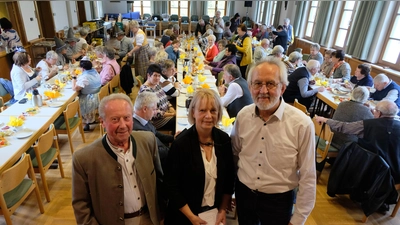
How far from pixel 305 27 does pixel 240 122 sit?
9138 mm

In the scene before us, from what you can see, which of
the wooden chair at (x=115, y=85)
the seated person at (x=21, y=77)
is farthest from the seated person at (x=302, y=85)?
the seated person at (x=21, y=77)

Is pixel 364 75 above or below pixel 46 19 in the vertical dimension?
below

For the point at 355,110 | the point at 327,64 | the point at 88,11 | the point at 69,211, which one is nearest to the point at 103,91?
the point at 69,211

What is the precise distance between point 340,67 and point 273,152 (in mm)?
4294

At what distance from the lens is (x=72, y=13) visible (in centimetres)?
1043

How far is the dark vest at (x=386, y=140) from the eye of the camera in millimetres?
2402

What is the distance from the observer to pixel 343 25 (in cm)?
704

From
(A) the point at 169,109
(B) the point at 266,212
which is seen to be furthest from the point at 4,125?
(B) the point at 266,212

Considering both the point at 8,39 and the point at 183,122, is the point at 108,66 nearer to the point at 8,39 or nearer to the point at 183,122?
the point at 183,122

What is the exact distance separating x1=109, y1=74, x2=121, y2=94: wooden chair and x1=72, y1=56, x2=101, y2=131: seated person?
7.6 inches

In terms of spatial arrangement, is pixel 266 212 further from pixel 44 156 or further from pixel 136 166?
pixel 44 156

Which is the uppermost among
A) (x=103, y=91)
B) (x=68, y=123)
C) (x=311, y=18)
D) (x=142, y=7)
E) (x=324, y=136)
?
(x=142, y=7)

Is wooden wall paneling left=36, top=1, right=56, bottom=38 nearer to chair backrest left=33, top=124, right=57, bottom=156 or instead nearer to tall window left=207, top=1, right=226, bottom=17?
chair backrest left=33, top=124, right=57, bottom=156

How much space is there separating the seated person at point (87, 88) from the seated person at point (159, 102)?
1263 millimetres
